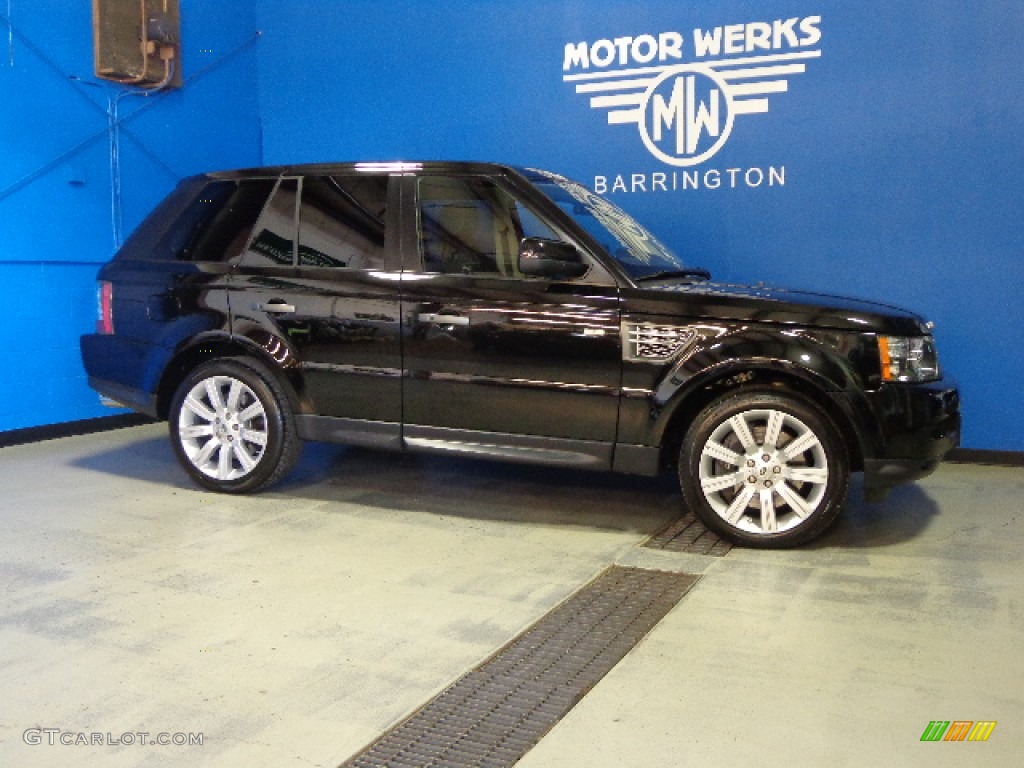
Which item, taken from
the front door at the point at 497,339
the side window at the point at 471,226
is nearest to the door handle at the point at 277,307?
the front door at the point at 497,339

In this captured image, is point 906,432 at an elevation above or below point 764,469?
above

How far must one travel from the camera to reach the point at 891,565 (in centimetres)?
424

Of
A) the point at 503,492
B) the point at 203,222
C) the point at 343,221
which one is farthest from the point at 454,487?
the point at 203,222

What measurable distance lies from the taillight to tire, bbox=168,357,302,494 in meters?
0.62

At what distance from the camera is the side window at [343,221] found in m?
5.00

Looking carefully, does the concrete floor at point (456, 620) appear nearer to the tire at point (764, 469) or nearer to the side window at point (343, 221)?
the tire at point (764, 469)

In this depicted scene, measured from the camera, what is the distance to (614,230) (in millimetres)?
4969

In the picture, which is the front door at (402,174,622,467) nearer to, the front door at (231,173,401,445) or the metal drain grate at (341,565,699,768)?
the front door at (231,173,401,445)

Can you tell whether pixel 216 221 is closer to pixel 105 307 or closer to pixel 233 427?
pixel 105 307

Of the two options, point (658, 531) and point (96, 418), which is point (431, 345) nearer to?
point (658, 531)

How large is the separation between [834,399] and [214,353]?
3.22m

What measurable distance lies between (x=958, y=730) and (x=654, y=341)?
216cm

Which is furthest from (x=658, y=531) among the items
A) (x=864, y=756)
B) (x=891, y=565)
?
(x=864, y=756)

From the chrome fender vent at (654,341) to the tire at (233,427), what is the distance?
6.17ft
